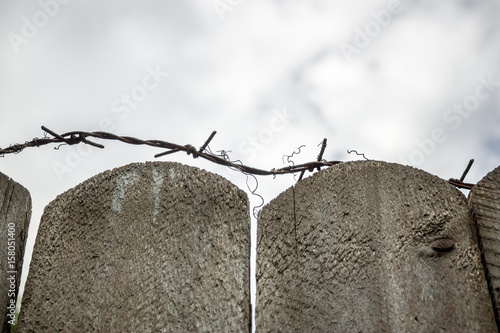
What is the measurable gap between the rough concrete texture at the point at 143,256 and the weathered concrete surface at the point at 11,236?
0.22 feet

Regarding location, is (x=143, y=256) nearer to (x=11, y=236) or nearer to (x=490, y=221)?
(x=11, y=236)

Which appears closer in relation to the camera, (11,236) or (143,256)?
(143,256)

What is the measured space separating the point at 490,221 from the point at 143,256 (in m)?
0.97

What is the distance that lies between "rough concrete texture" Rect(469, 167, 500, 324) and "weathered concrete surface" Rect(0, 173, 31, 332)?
1.35 metres

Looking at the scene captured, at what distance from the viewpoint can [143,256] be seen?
64.6 inches

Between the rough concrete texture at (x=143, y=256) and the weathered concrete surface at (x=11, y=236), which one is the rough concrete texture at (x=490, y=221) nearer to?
the rough concrete texture at (x=143, y=256)

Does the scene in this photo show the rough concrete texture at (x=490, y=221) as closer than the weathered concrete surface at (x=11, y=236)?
Yes

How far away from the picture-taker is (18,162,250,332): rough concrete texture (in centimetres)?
157

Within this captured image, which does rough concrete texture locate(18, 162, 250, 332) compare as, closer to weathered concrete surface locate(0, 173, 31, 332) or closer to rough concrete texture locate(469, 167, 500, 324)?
weathered concrete surface locate(0, 173, 31, 332)

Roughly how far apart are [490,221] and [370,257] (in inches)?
14.4

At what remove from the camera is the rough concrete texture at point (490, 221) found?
1547mm

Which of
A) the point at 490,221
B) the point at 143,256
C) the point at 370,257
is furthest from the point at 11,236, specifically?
the point at 490,221

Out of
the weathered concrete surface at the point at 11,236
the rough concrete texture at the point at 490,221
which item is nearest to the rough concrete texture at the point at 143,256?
the weathered concrete surface at the point at 11,236

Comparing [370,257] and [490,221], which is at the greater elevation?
[490,221]
